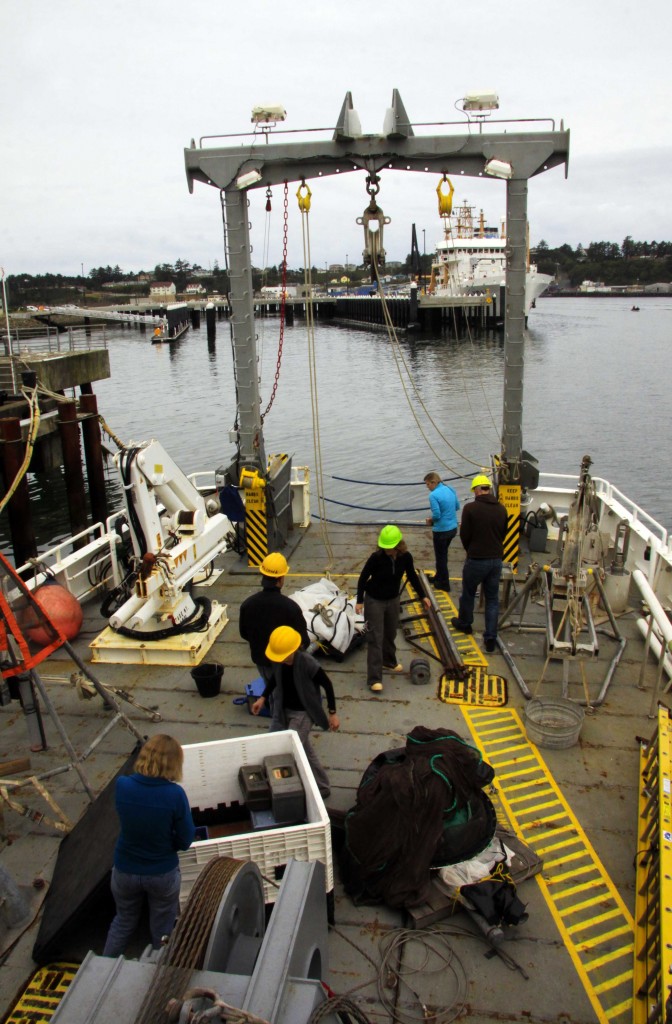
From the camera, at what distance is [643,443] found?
29.4 meters

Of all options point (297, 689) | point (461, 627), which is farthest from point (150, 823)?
point (461, 627)

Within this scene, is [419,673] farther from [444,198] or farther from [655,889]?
[444,198]

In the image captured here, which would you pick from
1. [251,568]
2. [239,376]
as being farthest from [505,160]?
[251,568]

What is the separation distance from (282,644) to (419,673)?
2.54 meters

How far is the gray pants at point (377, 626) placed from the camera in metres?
6.75

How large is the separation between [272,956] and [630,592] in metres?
7.58

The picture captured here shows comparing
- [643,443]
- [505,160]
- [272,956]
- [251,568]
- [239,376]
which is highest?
[505,160]

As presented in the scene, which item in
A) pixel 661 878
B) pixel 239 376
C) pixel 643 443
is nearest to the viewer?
pixel 661 878

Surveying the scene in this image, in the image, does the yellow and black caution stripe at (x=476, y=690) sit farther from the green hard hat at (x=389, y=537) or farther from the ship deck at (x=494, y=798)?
the green hard hat at (x=389, y=537)

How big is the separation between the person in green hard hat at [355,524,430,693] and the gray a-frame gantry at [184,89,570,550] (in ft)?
11.9

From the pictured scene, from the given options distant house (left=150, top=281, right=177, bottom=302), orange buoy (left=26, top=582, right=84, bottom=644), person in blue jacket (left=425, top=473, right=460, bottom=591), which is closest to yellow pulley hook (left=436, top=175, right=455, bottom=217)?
person in blue jacket (left=425, top=473, right=460, bottom=591)

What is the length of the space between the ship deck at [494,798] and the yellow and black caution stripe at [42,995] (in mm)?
82

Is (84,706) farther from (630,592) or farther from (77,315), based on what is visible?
(77,315)

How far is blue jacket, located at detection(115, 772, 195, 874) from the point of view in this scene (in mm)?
3512
